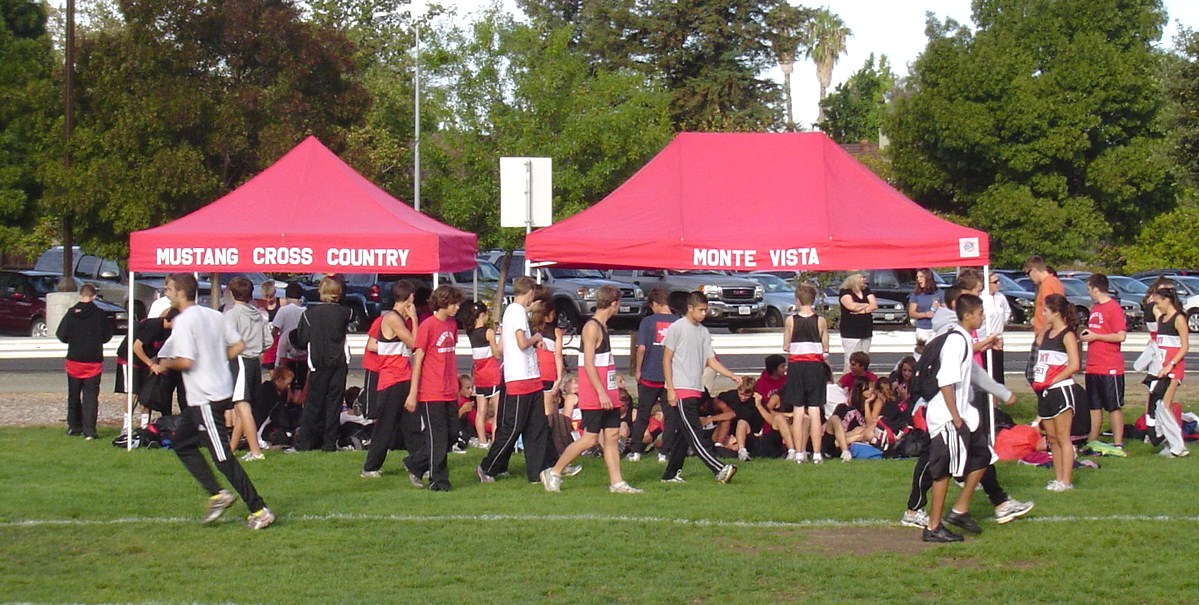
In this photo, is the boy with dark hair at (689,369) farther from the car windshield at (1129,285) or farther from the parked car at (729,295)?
the car windshield at (1129,285)

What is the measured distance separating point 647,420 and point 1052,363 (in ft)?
11.7

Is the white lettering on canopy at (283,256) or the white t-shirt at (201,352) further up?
the white lettering on canopy at (283,256)

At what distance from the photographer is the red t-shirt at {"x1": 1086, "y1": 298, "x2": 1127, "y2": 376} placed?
12.8 metres

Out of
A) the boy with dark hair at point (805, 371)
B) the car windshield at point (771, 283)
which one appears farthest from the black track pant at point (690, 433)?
the car windshield at point (771, 283)

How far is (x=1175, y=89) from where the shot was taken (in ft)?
116

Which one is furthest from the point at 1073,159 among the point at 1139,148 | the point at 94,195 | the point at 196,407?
the point at 196,407

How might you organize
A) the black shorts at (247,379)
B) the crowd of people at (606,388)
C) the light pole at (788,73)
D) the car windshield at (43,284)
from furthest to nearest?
the light pole at (788,73)
the car windshield at (43,284)
the black shorts at (247,379)
the crowd of people at (606,388)

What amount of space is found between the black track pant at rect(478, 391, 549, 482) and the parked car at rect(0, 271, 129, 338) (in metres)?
20.9

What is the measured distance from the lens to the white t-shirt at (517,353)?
34.6ft

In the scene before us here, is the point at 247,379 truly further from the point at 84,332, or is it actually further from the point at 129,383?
the point at 84,332

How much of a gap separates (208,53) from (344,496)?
818 inches

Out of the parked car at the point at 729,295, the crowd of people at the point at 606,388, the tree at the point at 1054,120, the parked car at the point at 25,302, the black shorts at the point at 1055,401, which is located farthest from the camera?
the tree at the point at 1054,120

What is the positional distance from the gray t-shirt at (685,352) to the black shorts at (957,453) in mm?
2541

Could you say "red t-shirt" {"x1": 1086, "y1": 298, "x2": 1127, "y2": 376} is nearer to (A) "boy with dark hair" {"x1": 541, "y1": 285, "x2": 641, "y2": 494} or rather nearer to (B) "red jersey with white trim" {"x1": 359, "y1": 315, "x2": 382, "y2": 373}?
(A) "boy with dark hair" {"x1": 541, "y1": 285, "x2": 641, "y2": 494}
